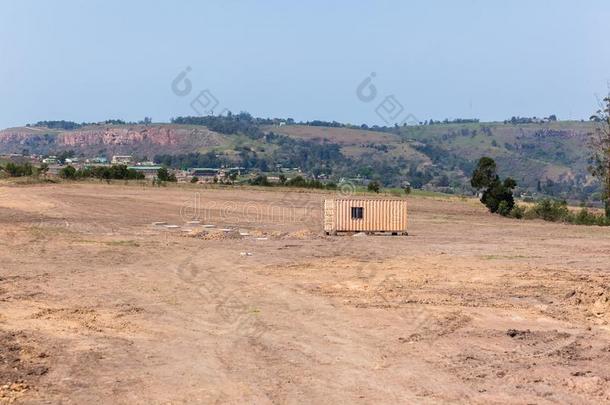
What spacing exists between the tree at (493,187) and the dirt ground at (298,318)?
2296 cm

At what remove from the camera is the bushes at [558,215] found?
5028 centimetres

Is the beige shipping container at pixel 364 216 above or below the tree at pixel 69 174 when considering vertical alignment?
below

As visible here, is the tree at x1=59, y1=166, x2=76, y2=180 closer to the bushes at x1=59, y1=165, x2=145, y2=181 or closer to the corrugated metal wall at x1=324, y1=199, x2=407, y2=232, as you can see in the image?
the bushes at x1=59, y1=165, x2=145, y2=181

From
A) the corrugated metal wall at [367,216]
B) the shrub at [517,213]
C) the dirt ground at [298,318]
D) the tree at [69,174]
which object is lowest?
the shrub at [517,213]

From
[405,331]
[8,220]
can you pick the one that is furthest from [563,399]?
[8,220]

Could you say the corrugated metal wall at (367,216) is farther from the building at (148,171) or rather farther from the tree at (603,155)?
the building at (148,171)

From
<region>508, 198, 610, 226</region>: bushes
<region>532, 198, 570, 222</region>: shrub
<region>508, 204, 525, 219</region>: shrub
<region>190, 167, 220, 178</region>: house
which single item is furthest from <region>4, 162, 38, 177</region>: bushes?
<region>532, 198, 570, 222</region>: shrub

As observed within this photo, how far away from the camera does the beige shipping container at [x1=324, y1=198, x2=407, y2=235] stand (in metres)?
35.4

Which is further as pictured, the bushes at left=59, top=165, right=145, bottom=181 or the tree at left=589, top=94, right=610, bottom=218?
the bushes at left=59, top=165, right=145, bottom=181

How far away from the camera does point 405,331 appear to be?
1562cm

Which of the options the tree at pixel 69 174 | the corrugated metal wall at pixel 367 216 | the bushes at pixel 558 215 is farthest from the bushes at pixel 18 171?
the corrugated metal wall at pixel 367 216

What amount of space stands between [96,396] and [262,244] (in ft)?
66.2

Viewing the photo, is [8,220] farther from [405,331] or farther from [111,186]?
[111,186]

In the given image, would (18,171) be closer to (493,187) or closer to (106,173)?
(106,173)
